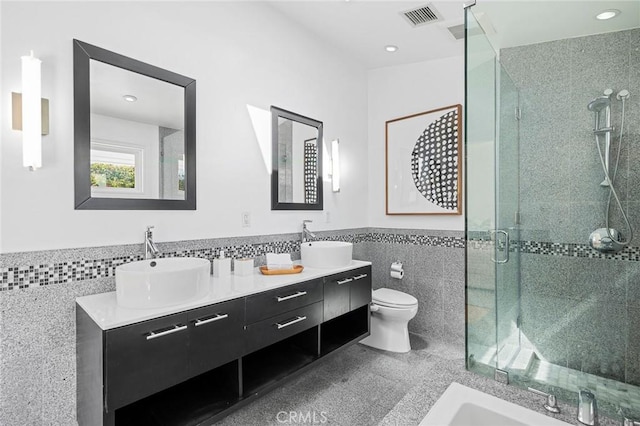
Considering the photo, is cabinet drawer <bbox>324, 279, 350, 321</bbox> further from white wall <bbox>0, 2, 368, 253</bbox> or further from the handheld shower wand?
the handheld shower wand

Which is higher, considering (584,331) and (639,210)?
(639,210)

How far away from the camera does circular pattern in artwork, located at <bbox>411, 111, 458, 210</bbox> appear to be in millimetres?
3027

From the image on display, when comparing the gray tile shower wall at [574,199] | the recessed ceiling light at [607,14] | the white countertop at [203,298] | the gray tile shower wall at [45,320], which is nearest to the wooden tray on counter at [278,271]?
the white countertop at [203,298]

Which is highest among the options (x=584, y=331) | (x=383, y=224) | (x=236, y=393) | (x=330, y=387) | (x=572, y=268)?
(x=383, y=224)

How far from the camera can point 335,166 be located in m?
3.15

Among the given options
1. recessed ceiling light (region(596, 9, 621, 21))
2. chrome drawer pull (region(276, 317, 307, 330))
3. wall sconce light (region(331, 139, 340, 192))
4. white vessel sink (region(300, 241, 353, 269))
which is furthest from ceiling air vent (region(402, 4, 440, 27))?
chrome drawer pull (region(276, 317, 307, 330))

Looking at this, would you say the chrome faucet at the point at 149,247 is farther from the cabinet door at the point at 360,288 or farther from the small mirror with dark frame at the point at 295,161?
the cabinet door at the point at 360,288

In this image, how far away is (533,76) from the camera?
2.33 metres

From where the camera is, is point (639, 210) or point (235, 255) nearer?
point (639, 210)

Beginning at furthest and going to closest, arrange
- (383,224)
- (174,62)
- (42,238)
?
1. (383,224)
2. (174,62)
3. (42,238)

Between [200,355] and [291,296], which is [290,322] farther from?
[200,355]

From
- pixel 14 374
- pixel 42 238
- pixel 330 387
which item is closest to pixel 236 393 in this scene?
pixel 330 387

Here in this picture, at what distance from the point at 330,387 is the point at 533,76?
2625mm

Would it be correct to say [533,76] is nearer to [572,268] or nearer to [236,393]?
[572,268]
